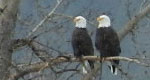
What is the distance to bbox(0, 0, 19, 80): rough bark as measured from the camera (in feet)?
20.7

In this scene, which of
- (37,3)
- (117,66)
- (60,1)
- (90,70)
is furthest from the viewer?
(37,3)

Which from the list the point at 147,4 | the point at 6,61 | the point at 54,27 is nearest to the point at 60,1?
the point at 54,27

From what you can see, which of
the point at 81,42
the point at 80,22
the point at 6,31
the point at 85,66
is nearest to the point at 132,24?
the point at 80,22

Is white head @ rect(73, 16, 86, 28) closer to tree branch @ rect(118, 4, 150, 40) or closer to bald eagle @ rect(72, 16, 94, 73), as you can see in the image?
bald eagle @ rect(72, 16, 94, 73)

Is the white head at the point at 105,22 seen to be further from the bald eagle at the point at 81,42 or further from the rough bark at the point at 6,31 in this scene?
the rough bark at the point at 6,31

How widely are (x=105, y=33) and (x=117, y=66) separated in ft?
1.62

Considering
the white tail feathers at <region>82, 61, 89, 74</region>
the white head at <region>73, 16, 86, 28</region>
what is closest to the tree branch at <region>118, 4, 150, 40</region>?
the white head at <region>73, 16, 86, 28</region>

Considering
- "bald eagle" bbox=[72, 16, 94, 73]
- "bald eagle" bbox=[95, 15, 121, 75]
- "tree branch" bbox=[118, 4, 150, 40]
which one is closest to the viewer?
"bald eagle" bbox=[95, 15, 121, 75]

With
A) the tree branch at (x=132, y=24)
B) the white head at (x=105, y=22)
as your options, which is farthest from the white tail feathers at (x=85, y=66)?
the tree branch at (x=132, y=24)

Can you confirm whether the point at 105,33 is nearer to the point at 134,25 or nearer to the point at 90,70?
the point at 90,70

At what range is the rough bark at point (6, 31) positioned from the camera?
6324 millimetres

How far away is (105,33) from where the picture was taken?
649 centimetres

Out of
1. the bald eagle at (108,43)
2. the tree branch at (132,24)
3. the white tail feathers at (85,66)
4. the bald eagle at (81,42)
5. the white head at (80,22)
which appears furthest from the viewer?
the tree branch at (132,24)

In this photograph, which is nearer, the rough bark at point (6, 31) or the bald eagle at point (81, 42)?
the rough bark at point (6, 31)
